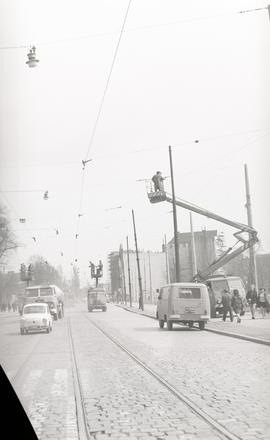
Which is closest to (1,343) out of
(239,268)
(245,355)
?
(245,355)

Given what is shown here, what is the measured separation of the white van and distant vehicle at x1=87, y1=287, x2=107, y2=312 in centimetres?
4072

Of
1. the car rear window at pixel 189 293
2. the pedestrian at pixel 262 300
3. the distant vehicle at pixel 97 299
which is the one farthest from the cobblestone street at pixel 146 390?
the distant vehicle at pixel 97 299

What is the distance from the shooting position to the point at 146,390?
10250 mm

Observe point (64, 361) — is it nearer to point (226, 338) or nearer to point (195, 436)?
point (226, 338)

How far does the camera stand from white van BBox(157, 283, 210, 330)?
2634cm

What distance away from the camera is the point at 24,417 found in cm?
811

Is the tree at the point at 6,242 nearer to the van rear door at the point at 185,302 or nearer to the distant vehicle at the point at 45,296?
the distant vehicle at the point at 45,296

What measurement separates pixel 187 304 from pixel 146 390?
53.1 feet

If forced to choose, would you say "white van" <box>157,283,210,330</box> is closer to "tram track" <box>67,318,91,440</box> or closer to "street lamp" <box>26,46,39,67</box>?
"tram track" <box>67,318,91,440</box>

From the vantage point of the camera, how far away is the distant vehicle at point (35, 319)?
29219 mm

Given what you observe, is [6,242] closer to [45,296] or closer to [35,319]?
[45,296]

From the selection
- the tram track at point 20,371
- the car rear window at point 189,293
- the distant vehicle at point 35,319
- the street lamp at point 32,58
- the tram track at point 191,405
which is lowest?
the tram track at point 191,405

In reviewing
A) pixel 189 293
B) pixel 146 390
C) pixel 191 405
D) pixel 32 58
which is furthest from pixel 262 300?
pixel 191 405

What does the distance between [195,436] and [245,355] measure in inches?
359
